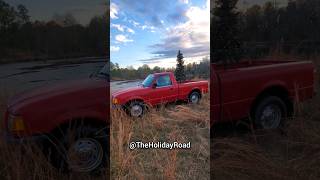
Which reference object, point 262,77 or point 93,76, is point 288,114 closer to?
point 262,77

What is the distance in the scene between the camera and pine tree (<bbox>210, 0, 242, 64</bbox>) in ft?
18.2

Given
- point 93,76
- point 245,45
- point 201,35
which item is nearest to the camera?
point 201,35

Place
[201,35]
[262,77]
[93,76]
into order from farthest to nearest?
[262,77]
[93,76]
[201,35]

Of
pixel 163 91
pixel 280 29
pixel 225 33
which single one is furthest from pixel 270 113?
pixel 163 91

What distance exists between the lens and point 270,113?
641 centimetres

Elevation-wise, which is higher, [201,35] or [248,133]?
[201,35]

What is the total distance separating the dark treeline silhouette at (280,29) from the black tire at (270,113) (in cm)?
68

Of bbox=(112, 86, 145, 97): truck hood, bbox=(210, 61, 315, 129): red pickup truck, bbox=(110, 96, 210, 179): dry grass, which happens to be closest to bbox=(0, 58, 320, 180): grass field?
bbox=(110, 96, 210, 179): dry grass

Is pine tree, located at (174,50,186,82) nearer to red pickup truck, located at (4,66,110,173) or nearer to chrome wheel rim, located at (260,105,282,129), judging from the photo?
red pickup truck, located at (4,66,110,173)

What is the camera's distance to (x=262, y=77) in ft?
20.2

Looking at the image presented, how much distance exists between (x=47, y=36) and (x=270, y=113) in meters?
2.92

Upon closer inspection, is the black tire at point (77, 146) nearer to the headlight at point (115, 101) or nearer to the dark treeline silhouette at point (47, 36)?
the headlight at point (115, 101)

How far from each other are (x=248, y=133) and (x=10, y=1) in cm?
308

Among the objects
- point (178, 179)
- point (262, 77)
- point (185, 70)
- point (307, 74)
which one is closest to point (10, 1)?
point (185, 70)
